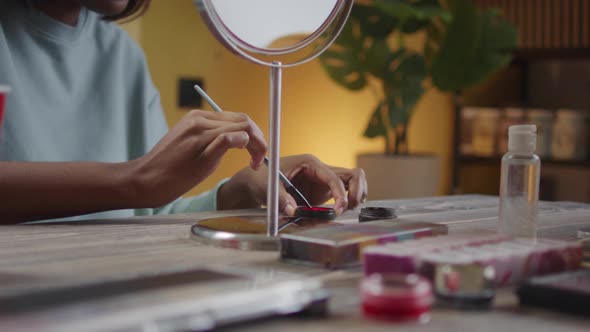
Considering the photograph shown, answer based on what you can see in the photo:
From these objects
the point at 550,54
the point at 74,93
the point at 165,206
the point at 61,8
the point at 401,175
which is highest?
the point at 550,54

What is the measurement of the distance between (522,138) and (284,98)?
2449 millimetres

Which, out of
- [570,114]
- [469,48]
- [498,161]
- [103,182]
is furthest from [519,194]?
[498,161]

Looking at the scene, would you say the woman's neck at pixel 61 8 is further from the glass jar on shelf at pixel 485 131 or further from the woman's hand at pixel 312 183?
the glass jar on shelf at pixel 485 131

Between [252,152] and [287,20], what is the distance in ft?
0.59

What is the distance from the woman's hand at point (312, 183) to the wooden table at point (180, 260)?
35 mm

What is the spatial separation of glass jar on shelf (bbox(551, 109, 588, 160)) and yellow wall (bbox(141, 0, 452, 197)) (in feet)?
2.59

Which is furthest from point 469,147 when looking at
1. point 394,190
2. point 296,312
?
point 296,312

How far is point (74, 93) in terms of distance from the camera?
52.3 inches

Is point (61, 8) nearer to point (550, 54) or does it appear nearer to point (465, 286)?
point (465, 286)

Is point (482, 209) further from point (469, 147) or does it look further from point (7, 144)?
point (469, 147)

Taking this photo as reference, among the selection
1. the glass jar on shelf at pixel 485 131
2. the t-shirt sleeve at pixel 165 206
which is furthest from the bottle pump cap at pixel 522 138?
the glass jar on shelf at pixel 485 131

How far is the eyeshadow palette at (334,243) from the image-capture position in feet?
2.08

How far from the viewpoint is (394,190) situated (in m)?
3.20

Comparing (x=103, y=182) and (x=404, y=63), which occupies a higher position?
(x=404, y=63)
